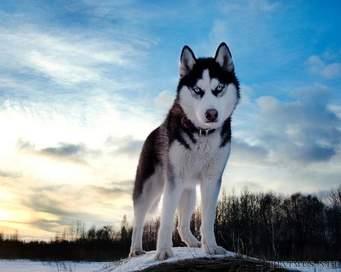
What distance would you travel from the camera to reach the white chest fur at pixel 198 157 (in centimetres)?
693

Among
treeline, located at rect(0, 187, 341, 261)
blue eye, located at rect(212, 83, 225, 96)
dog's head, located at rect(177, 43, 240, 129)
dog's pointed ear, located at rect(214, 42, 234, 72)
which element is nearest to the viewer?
dog's head, located at rect(177, 43, 240, 129)

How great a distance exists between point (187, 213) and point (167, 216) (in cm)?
110

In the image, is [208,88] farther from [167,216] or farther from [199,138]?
[167,216]

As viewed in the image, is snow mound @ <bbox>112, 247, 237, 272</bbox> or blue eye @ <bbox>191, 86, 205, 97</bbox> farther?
snow mound @ <bbox>112, 247, 237, 272</bbox>

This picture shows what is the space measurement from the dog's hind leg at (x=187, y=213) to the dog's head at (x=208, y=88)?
1608mm

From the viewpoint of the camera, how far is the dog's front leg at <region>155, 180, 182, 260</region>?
7004 mm

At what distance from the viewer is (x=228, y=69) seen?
23.7 feet

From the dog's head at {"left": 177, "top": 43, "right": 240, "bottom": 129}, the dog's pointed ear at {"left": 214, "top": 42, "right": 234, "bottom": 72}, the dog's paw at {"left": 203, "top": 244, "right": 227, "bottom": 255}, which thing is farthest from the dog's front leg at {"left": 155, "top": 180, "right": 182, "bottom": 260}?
the dog's pointed ear at {"left": 214, "top": 42, "right": 234, "bottom": 72}

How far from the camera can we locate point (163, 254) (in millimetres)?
7059

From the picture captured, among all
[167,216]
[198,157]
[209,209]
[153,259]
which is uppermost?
[198,157]

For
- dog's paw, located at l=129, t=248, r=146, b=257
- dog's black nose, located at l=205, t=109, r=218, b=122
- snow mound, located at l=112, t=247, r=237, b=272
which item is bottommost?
snow mound, located at l=112, t=247, r=237, b=272

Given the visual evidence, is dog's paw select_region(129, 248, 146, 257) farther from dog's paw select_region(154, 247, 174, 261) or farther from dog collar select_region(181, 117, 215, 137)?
dog collar select_region(181, 117, 215, 137)

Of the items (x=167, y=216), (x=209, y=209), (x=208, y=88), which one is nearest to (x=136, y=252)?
(x=167, y=216)

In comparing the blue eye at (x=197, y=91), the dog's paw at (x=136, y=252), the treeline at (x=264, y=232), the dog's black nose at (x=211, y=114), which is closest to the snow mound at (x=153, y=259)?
the dog's paw at (x=136, y=252)
